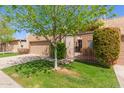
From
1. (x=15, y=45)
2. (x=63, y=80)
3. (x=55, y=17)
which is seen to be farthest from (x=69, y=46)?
(x=15, y=45)

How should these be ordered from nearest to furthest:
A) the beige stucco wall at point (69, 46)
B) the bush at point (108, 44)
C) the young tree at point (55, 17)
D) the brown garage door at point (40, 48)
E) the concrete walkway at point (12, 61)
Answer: the young tree at point (55, 17)
the bush at point (108, 44)
the concrete walkway at point (12, 61)
the beige stucco wall at point (69, 46)
the brown garage door at point (40, 48)

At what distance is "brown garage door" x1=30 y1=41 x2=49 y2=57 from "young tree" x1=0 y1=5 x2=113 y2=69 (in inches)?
547

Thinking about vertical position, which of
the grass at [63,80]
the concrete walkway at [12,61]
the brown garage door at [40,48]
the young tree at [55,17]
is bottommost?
the grass at [63,80]

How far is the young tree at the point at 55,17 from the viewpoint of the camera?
1197cm

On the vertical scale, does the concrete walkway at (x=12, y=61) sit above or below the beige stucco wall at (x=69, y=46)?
below

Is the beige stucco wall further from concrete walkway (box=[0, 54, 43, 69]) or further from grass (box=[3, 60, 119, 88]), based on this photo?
grass (box=[3, 60, 119, 88])

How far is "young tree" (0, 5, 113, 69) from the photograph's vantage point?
39.3 ft

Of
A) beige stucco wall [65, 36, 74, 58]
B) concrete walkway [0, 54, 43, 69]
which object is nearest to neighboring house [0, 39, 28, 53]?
concrete walkway [0, 54, 43, 69]

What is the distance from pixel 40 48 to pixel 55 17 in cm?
1746

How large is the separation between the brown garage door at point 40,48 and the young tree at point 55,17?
45.6 ft

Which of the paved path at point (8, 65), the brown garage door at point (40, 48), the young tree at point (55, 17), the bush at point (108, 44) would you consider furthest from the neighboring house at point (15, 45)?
the young tree at point (55, 17)

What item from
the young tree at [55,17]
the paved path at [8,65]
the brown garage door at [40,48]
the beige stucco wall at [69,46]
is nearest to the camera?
the paved path at [8,65]

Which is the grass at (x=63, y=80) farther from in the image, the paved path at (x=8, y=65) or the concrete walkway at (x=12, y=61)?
the concrete walkway at (x=12, y=61)
